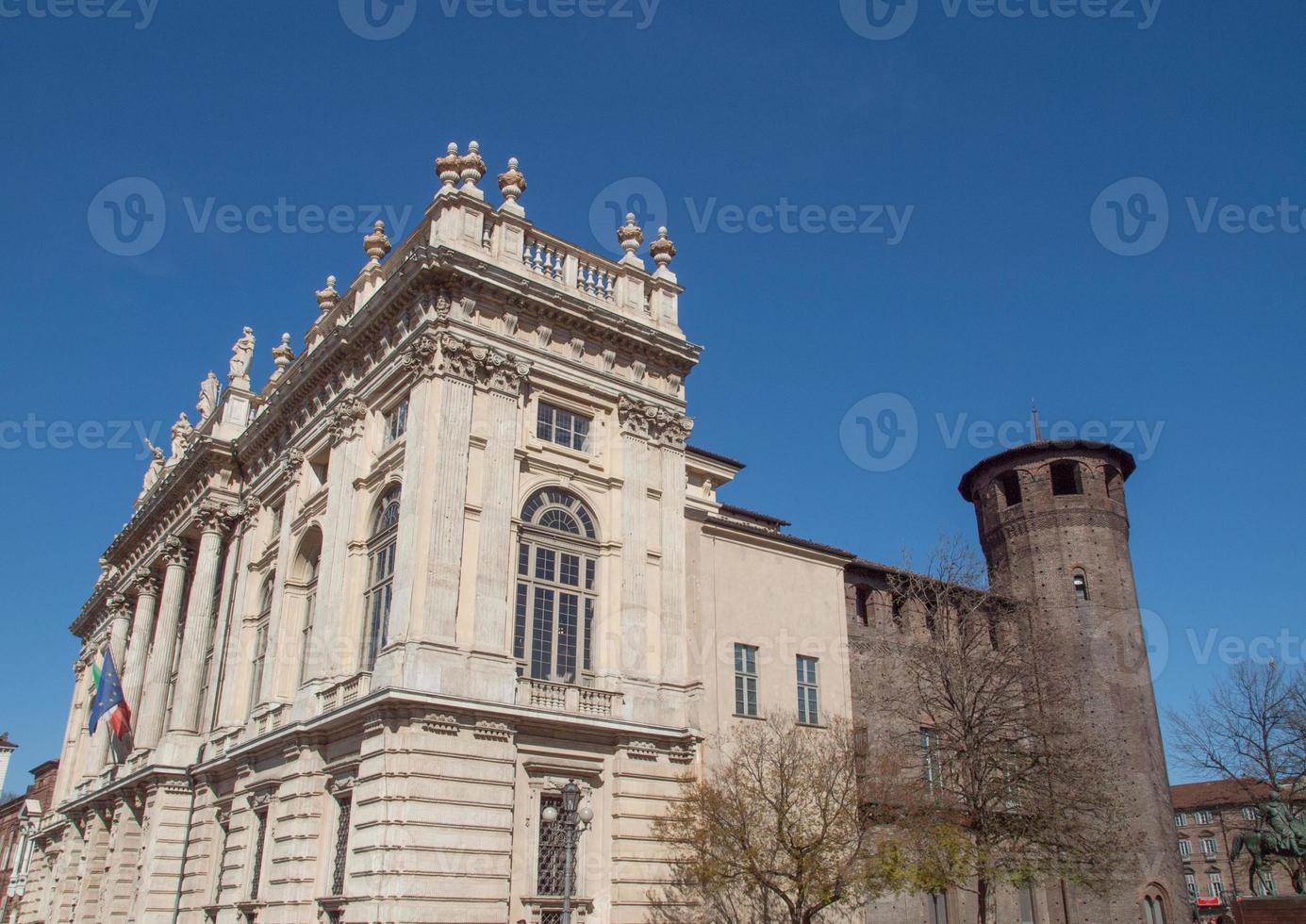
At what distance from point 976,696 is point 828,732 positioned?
4919mm

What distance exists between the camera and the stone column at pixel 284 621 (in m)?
29.8

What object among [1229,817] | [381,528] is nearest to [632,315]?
[381,528]

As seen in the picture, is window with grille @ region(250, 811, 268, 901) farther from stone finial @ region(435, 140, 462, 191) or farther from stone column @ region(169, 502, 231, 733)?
stone finial @ region(435, 140, 462, 191)

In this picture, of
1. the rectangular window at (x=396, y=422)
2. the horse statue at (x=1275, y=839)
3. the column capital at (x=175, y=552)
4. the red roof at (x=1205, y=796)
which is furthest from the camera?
the red roof at (x=1205, y=796)

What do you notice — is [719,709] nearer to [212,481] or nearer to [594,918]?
[594,918]

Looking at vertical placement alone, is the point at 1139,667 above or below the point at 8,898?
above

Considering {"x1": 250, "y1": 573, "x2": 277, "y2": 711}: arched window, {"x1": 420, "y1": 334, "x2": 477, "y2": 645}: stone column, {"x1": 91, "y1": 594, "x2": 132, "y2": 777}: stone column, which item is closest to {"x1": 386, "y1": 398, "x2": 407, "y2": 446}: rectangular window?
{"x1": 420, "y1": 334, "x2": 477, "y2": 645}: stone column

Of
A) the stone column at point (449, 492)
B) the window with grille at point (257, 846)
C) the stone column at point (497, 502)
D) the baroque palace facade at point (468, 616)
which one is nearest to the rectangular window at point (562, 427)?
the baroque palace facade at point (468, 616)

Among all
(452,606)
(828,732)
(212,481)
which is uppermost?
(212,481)

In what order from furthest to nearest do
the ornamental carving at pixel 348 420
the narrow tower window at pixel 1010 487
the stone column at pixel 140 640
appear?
1. the narrow tower window at pixel 1010 487
2. the stone column at pixel 140 640
3. the ornamental carving at pixel 348 420

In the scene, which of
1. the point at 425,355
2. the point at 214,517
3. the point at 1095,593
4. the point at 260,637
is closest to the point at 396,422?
the point at 425,355

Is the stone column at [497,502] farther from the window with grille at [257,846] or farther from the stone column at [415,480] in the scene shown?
the window with grille at [257,846]

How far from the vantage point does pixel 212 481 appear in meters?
37.8

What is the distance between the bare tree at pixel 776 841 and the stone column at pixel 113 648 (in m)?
28.3
